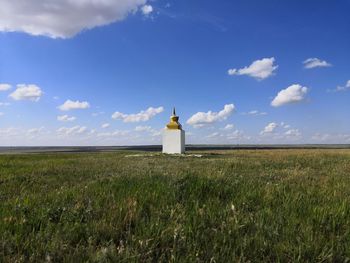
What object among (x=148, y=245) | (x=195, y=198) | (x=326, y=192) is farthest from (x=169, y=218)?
(x=326, y=192)

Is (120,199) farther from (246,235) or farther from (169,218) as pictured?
(246,235)

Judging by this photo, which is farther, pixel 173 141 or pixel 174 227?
pixel 173 141

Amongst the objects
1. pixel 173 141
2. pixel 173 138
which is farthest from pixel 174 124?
pixel 173 141

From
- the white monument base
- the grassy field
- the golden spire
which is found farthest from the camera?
the golden spire

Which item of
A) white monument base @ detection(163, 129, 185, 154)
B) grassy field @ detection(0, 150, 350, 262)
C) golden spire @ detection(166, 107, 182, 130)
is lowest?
grassy field @ detection(0, 150, 350, 262)

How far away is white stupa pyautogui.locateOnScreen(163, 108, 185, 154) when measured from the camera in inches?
1812

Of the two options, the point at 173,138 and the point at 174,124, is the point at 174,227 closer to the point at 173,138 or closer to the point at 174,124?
the point at 173,138

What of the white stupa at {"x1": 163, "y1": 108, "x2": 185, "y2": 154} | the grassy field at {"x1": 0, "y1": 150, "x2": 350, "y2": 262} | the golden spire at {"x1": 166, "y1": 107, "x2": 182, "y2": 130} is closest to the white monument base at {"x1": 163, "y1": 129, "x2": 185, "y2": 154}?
the white stupa at {"x1": 163, "y1": 108, "x2": 185, "y2": 154}

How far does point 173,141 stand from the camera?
46.2m

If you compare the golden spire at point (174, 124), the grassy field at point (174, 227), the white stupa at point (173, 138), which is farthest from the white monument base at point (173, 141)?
the grassy field at point (174, 227)

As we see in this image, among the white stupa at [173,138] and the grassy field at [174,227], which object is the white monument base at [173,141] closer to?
the white stupa at [173,138]

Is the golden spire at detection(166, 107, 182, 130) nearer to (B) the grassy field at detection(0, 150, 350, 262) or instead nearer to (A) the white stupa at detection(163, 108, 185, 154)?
(A) the white stupa at detection(163, 108, 185, 154)

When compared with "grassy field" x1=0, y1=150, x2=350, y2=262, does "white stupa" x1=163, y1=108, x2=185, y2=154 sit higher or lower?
higher

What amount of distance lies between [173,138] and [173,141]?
13.2 inches
